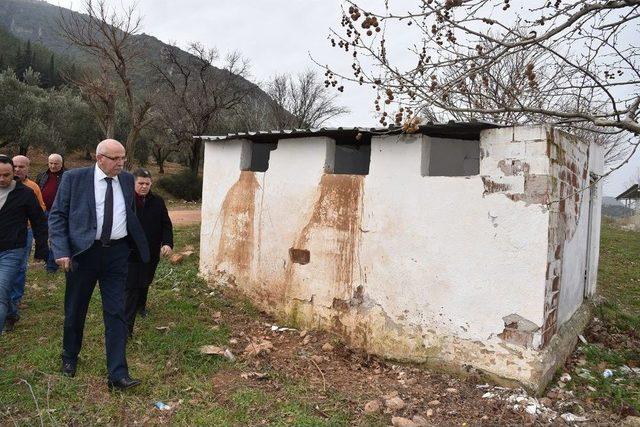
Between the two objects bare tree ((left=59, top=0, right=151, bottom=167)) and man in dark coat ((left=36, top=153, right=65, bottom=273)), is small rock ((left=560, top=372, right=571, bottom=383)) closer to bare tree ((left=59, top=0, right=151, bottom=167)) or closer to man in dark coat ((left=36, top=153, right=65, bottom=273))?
man in dark coat ((left=36, top=153, right=65, bottom=273))

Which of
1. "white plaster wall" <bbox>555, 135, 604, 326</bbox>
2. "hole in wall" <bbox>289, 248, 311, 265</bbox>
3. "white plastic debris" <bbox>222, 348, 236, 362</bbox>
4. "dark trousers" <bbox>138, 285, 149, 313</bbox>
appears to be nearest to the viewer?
"white plastic debris" <bbox>222, 348, 236, 362</bbox>

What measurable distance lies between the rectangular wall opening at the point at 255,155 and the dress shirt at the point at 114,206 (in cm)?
292

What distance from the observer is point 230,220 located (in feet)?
21.3

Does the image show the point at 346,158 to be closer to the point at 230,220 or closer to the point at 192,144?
the point at 230,220

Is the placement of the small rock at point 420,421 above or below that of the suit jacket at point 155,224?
below

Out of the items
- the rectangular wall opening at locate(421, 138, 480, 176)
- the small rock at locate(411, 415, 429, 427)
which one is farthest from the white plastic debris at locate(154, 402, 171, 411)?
the rectangular wall opening at locate(421, 138, 480, 176)

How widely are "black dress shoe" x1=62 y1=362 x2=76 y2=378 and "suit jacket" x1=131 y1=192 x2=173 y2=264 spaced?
1407 millimetres

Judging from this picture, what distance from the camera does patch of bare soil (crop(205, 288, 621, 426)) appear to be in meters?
3.54

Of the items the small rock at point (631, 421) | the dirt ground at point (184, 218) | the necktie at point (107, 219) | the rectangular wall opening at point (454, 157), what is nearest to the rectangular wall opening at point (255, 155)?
the rectangular wall opening at point (454, 157)

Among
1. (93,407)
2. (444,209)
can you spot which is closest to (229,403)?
(93,407)

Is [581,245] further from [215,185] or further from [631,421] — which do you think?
[215,185]

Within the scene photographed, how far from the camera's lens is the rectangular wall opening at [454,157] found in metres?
5.36

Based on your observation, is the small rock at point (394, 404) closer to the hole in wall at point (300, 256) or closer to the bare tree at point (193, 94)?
the hole in wall at point (300, 256)

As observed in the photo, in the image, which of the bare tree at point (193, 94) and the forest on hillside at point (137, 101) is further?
the bare tree at point (193, 94)
